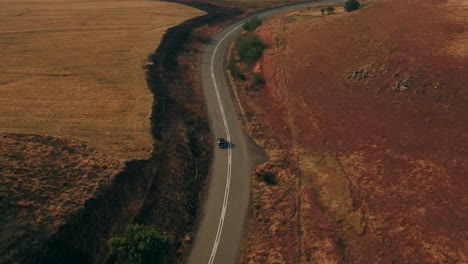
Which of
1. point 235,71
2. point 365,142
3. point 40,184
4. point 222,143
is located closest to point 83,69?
point 235,71

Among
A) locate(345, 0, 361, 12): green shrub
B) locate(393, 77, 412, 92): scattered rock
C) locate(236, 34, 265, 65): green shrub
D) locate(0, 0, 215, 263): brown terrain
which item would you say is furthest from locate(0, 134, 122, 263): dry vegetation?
locate(345, 0, 361, 12): green shrub

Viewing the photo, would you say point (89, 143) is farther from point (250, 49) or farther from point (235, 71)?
point (250, 49)

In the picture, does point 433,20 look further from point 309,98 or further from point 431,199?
point 431,199

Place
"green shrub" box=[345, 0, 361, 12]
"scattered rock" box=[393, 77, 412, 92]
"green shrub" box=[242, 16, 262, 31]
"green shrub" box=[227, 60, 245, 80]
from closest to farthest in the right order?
1. "scattered rock" box=[393, 77, 412, 92]
2. "green shrub" box=[227, 60, 245, 80]
3. "green shrub" box=[242, 16, 262, 31]
4. "green shrub" box=[345, 0, 361, 12]

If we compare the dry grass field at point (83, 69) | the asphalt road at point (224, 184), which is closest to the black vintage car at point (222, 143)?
the asphalt road at point (224, 184)

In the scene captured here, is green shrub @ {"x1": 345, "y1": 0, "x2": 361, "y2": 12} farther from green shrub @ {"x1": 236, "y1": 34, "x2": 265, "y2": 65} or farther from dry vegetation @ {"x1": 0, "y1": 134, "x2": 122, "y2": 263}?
dry vegetation @ {"x1": 0, "y1": 134, "x2": 122, "y2": 263}

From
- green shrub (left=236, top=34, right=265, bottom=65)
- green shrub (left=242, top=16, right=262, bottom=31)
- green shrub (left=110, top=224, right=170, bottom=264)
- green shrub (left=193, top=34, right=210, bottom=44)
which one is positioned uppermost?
green shrub (left=242, top=16, right=262, bottom=31)

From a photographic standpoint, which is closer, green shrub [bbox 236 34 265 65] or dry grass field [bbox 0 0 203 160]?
dry grass field [bbox 0 0 203 160]
